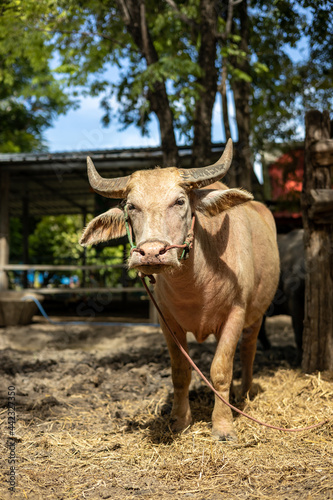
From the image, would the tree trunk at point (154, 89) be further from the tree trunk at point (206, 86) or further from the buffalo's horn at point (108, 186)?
the buffalo's horn at point (108, 186)

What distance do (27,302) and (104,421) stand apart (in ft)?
19.1

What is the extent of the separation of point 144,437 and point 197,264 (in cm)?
149

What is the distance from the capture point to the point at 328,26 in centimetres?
776

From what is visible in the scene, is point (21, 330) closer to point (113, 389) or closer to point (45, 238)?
point (113, 389)

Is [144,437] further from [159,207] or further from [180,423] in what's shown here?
[159,207]

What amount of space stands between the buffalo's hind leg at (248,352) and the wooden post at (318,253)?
65cm

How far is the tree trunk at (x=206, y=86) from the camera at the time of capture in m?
6.98

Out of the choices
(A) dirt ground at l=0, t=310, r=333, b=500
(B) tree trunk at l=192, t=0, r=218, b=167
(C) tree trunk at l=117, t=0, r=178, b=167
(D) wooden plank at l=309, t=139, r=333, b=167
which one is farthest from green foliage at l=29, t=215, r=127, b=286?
(D) wooden plank at l=309, t=139, r=333, b=167

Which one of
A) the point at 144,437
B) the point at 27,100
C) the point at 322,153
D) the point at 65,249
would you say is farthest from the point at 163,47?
the point at 27,100

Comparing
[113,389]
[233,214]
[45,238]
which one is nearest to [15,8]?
[233,214]

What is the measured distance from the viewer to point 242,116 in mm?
8867

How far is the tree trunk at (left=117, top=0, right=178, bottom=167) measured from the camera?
700cm

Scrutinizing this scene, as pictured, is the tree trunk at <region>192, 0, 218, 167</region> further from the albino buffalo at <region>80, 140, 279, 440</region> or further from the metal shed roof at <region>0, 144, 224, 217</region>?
the albino buffalo at <region>80, 140, 279, 440</region>

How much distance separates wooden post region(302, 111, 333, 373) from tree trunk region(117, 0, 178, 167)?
237 centimetres
